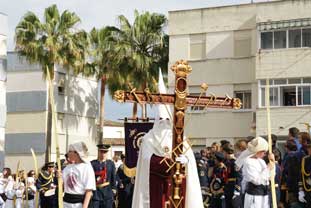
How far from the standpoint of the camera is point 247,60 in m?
37.4

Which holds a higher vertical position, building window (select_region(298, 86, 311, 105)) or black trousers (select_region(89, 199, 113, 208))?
building window (select_region(298, 86, 311, 105))

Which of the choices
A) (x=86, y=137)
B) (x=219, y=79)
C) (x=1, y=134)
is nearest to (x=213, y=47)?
(x=219, y=79)

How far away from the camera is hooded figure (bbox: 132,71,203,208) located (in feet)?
36.5

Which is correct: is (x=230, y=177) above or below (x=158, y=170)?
below

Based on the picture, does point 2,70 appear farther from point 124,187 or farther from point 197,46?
point 124,187

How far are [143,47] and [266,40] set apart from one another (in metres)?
7.14

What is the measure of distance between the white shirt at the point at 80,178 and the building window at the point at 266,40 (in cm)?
2617

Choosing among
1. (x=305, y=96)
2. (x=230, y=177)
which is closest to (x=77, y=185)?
(x=230, y=177)

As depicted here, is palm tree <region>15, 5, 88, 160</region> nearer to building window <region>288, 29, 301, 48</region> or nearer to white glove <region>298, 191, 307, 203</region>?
building window <region>288, 29, 301, 48</region>

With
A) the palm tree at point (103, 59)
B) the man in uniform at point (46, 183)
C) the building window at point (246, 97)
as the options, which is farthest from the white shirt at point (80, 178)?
the palm tree at point (103, 59)

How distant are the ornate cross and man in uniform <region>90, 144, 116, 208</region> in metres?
5.10

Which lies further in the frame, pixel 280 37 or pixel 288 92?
pixel 288 92

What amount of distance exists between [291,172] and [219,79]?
81.2 feet

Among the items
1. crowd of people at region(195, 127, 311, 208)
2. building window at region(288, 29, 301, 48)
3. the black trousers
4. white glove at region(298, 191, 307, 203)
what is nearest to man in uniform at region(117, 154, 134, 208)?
crowd of people at region(195, 127, 311, 208)
